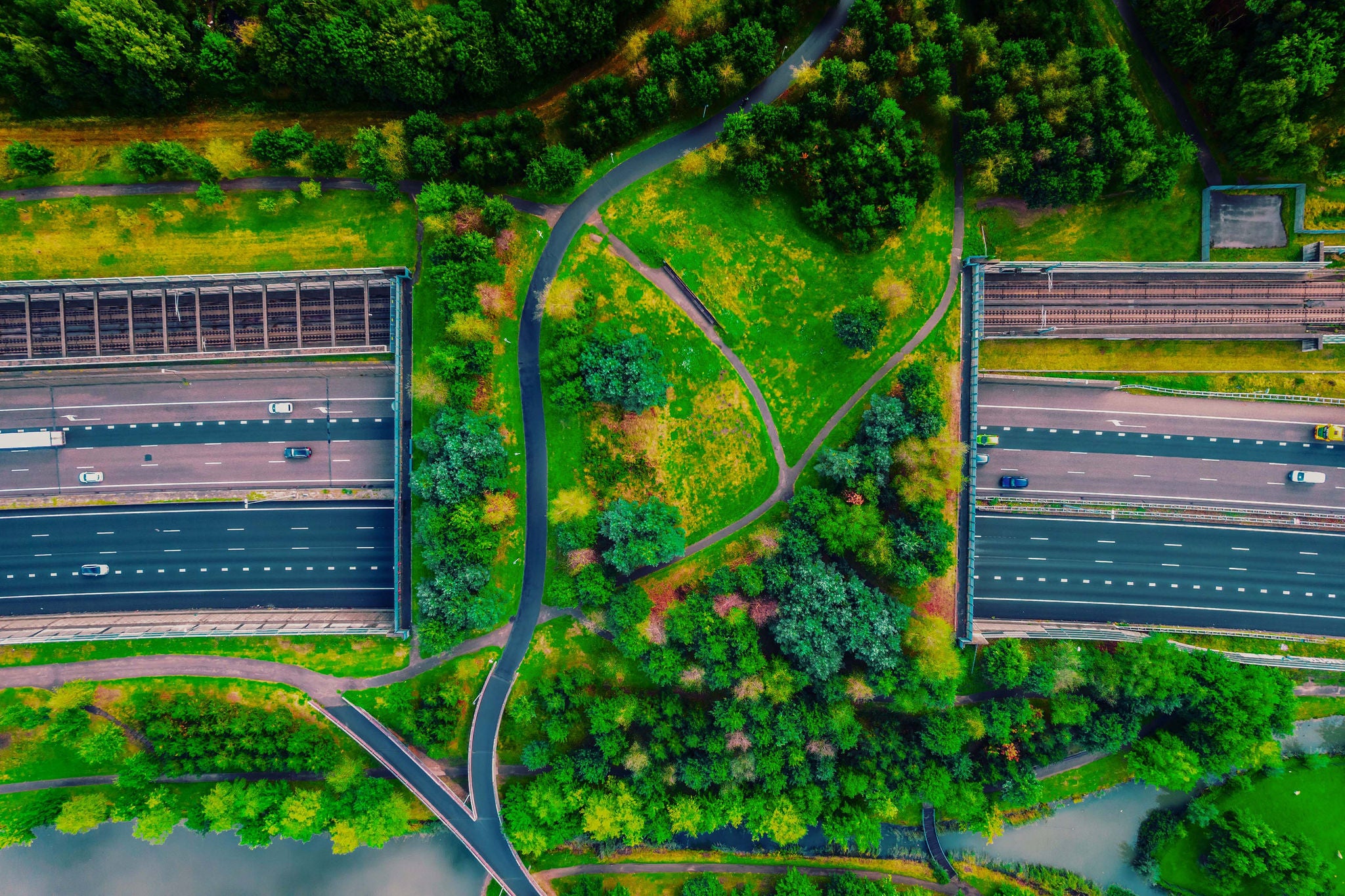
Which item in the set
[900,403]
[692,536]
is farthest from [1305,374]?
[692,536]

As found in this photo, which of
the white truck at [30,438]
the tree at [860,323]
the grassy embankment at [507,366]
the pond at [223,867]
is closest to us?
the tree at [860,323]

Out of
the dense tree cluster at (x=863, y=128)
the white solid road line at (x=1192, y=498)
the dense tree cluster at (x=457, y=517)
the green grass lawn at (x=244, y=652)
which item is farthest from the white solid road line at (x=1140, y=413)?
the green grass lawn at (x=244, y=652)

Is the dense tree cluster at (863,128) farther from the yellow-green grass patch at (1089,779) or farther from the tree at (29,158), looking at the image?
the tree at (29,158)

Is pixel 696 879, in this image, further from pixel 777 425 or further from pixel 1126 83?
pixel 1126 83

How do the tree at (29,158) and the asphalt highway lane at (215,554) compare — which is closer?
the tree at (29,158)

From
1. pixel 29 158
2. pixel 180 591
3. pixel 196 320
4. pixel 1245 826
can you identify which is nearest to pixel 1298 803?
pixel 1245 826

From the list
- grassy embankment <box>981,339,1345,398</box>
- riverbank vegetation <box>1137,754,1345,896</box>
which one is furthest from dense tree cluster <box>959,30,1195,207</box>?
riverbank vegetation <box>1137,754,1345,896</box>
